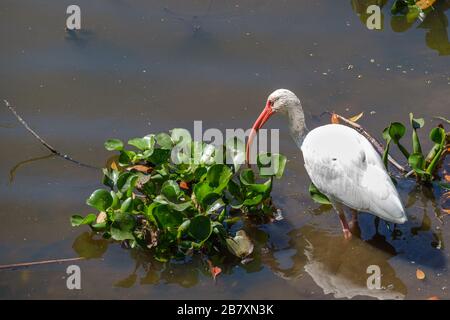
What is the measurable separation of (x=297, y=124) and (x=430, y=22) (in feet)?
8.40

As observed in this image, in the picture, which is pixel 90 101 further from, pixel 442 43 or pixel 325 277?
pixel 442 43

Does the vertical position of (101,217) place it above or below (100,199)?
below

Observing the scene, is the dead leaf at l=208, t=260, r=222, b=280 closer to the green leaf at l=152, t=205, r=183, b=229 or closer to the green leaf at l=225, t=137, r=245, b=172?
the green leaf at l=152, t=205, r=183, b=229

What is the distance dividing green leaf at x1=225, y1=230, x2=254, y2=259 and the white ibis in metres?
0.71

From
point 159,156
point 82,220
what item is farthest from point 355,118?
point 82,220

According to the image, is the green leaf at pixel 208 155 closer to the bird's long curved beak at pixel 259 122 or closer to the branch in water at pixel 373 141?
the bird's long curved beak at pixel 259 122

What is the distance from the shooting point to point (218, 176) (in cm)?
577

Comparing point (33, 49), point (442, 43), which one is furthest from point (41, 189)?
point (442, 43)

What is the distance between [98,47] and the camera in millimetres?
7898

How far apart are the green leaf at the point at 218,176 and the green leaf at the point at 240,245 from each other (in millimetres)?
376

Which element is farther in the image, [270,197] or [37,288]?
[270,197]

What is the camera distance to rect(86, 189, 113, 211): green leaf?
561cm

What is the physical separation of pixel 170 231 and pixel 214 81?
2.37 meters

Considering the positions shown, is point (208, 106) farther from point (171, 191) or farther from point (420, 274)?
point (420, 274)
